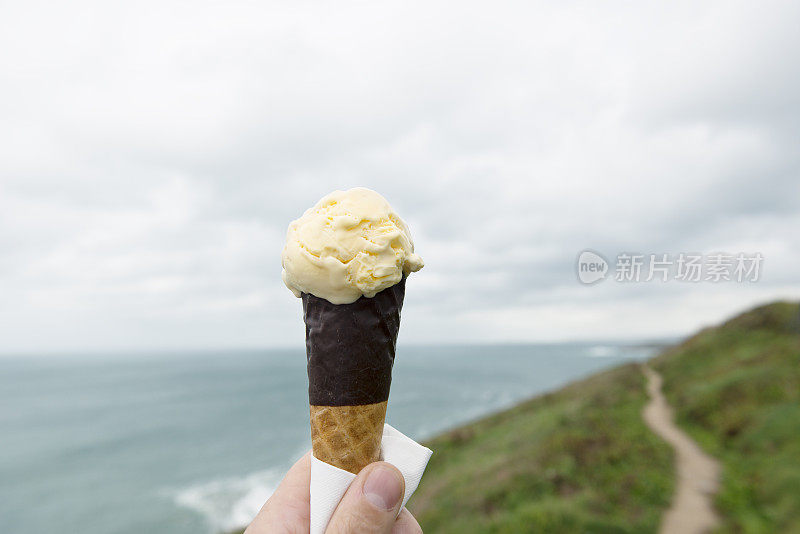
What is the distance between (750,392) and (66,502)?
44.4 m

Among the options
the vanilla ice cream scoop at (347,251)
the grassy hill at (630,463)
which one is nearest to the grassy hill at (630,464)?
the grassy hill at (630,463)

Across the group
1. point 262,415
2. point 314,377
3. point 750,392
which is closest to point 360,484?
point 314,377

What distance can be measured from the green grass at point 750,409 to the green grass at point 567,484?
5.39 ft

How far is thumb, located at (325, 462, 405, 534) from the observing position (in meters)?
2.29

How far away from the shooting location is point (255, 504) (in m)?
28.1

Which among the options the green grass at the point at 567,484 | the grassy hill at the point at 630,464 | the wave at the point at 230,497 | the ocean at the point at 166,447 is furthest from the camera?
the ocean at the point at 166,447

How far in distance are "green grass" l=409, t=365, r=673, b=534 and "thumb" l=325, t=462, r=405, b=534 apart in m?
8.04

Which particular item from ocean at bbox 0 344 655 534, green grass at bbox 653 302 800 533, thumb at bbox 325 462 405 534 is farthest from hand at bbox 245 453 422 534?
ocean at bbox 0 344 655 534

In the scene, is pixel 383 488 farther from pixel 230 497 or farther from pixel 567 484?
pixel 230 497

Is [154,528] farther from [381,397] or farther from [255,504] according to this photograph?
[381,397]

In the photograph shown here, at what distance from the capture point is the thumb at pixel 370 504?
2293mm

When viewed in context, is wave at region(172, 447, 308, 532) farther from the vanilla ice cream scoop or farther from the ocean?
the vanilla ice cream scoop

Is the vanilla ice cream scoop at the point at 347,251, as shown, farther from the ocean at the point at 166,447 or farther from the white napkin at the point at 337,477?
the ocean at the point at 166,447

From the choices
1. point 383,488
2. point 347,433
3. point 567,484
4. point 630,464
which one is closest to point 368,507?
point 383,488
